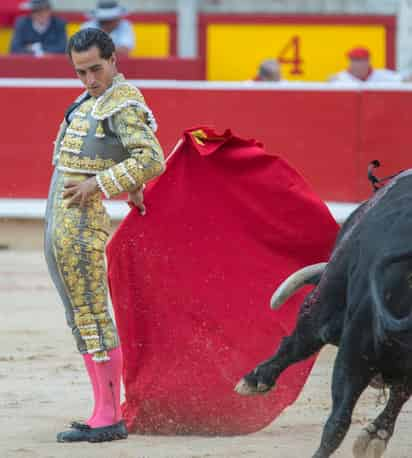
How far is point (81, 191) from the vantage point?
11.7 ft

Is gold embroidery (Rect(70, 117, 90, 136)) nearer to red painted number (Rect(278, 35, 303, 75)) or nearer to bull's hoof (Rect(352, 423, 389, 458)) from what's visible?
bull's hoof (Rect(352, 423, 389, 458))

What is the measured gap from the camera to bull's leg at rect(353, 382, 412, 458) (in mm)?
3455

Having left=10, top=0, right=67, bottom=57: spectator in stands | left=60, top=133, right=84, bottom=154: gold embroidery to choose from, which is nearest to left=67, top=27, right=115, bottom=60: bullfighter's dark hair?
left=60, top=133, right=84, bottom=154: gold embroidery

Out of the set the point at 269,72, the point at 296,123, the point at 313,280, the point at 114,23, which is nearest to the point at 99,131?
the point at 313,280

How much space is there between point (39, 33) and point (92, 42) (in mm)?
6003

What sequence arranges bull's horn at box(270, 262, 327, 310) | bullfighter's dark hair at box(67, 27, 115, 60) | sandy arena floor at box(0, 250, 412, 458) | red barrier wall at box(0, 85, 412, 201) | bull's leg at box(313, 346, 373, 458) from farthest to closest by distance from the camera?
red barrier wall at box(0, 85, 412, 201) → bull's horn at box(270, 262, 327, 310) → sandy arena floor at box(0, 250, 412, 458) → bullfighter's dark hair at box(67, 27, 115, 60) → bull's leg at box(313, 346, 373, 458)

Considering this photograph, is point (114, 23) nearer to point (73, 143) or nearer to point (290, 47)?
point (290, 47)

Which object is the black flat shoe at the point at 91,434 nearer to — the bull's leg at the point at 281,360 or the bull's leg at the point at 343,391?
the bull's leg at the point at 281,360

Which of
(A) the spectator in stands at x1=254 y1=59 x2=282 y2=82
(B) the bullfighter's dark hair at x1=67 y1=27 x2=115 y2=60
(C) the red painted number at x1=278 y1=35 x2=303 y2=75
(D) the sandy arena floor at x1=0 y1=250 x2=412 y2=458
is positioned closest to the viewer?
(B) the bullfighter's dark hair at x1=67 y1=27 x2=115 y2=60

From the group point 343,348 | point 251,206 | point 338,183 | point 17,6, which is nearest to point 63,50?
point 17,6

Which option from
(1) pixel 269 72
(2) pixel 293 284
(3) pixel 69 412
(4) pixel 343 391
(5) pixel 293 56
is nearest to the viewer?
(4) pixel 343 391

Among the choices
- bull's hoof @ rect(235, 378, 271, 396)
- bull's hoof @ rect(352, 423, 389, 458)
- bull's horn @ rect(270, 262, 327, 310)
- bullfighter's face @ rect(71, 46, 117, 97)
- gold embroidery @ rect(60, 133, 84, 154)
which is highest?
bullfighter's face @ rect(71, 46, 117, 97)

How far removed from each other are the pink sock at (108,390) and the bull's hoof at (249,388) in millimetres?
336

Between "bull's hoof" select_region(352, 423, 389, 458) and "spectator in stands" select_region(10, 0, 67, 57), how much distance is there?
246 inches
